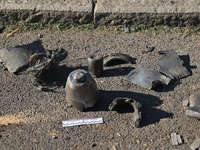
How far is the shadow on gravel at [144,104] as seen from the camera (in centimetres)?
389

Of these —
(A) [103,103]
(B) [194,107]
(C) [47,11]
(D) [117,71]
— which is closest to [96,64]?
(D) [117,71]

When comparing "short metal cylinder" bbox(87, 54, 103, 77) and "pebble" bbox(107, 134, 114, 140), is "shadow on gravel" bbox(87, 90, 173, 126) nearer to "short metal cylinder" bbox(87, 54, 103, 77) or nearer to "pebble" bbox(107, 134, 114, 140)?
"short metal cylinder" bbox(87, 54, 103, 77)

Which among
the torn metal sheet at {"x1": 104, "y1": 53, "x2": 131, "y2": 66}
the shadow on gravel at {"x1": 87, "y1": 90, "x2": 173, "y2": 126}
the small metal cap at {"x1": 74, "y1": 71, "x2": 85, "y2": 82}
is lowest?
the shadow on gravel at {"x1": 87, "y1": 90, "x2": 173, "y2": 126}

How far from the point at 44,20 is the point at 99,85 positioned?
2.11 meters

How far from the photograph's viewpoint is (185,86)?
14.3ft

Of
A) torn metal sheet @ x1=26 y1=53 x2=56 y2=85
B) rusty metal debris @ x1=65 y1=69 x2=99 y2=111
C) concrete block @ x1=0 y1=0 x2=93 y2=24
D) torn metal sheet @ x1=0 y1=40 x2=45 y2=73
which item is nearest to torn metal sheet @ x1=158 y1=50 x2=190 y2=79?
rusty metal debris @ x1=65 y1=69 x2=99 y2=111

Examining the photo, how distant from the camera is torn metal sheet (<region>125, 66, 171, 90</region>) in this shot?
4.34 m

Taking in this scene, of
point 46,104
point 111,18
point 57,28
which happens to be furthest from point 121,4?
point 46,104

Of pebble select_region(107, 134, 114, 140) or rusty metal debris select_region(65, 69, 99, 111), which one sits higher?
rusty metal debris select_region(65, 69, 99, 111)

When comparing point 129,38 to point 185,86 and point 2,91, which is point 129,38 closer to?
point 185,86

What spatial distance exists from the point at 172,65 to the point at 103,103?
1445 millimetres

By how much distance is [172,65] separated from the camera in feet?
15.3

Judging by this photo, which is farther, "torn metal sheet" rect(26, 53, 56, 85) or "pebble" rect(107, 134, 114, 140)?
"torn metal sheet" rect(26, 53, 56, 85)

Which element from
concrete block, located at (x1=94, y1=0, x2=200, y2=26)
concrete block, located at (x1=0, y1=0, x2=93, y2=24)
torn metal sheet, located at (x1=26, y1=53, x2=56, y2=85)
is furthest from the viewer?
concrete block, located at (x1=0, y1=0, x2=93, y2=24)
